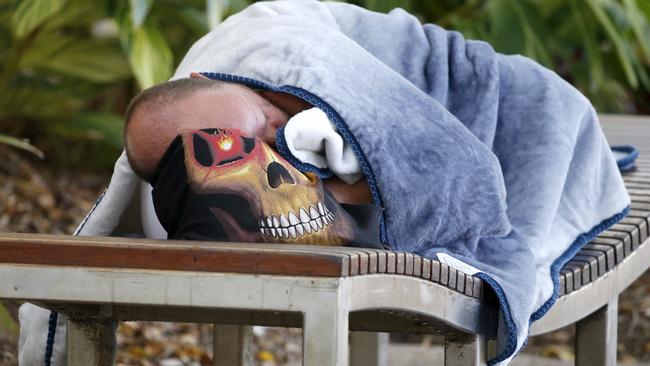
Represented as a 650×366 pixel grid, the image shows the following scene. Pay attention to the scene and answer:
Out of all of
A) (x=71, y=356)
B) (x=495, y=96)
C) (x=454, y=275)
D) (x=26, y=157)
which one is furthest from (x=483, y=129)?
(x=26, y=157)

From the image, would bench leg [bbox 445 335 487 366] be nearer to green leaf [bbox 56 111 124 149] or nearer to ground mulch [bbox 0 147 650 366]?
ground mulch [bbox 0 147 650 366]

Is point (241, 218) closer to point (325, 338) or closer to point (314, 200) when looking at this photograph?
point (314, 200)

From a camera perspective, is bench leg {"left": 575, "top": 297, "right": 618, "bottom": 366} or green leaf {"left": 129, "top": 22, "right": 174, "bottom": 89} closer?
bench leg {"left": 575, "top": 297, "right": 618, "bottom": 366}

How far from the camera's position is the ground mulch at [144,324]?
3.50 metres

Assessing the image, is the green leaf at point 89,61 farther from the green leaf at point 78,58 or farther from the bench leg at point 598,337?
the bench leg at point 598,337

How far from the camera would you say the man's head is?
5.64ft

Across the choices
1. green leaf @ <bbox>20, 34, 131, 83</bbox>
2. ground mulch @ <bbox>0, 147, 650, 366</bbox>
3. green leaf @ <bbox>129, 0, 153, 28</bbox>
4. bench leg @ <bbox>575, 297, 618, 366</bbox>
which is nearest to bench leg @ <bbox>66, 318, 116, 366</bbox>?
bench leg @ <bbox>575, 297, 618, 366</bbox>

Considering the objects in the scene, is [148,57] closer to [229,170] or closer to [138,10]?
[138,10]

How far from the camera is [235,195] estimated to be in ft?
5.34

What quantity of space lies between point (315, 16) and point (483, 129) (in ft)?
1.28

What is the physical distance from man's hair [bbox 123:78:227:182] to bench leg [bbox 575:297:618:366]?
0.98 m

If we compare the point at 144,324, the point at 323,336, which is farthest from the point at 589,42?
the point at 323,336

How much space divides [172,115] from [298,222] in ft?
0.79

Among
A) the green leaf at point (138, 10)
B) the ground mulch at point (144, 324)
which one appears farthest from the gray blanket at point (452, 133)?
the ground mulch at point (144, 324)
